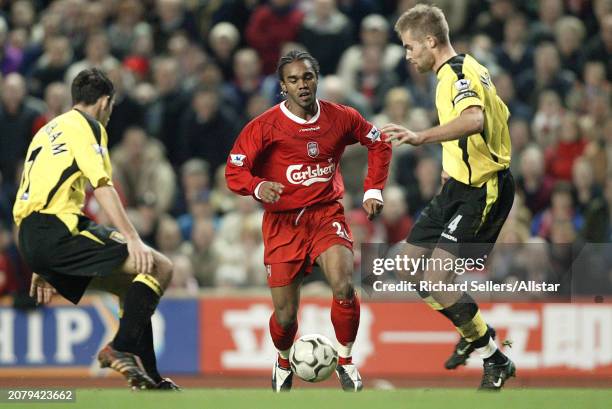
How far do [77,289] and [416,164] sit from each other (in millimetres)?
5483

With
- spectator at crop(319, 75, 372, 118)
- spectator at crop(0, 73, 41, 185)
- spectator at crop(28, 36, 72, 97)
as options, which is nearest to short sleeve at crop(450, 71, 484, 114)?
spectator at crop(319, 75, 372, 118)

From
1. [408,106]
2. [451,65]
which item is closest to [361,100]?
[408,106]

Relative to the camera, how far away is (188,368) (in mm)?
11984

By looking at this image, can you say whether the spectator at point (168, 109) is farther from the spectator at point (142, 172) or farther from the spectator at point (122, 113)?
the spectator at point (142, 172)

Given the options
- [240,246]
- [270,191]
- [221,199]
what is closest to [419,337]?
[240,246]

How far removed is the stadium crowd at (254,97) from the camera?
12258 millimetres

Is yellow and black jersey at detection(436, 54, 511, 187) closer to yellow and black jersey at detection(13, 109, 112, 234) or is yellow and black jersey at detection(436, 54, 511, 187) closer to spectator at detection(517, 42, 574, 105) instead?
yellow and black jersey at detection(13, 109, 112, 234)

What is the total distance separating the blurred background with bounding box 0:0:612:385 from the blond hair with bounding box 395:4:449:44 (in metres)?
2.90

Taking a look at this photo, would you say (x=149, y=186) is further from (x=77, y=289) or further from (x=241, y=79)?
(x=77, y=289)

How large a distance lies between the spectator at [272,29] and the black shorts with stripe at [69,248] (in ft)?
22.0

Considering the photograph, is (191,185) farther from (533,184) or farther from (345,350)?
(345,350)

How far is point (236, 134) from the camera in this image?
13266mm

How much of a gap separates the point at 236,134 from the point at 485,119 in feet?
19.6

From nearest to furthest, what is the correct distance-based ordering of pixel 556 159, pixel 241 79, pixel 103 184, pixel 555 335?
pixel 103 184
pixel 555 335
pixel 556 159
pixel 241 79
